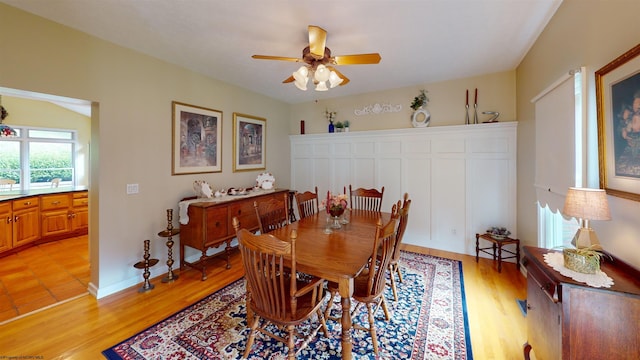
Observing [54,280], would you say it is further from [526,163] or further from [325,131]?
[526,163]

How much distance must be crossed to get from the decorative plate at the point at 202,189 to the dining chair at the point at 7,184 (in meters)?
3.81

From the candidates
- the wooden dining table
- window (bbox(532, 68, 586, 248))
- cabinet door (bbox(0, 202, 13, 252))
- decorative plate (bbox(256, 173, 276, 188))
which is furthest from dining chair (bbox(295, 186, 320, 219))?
cabinet door (bbox(0, 202, 13, 252))

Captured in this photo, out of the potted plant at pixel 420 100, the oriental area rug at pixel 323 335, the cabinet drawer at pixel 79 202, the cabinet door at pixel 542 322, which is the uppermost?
the potted plant at pixel 420 100

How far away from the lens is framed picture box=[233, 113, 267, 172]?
416 cm

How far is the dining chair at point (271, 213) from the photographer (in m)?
2.36

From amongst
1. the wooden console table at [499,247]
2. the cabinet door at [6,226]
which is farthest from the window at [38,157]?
the wooden console table at [499,247]

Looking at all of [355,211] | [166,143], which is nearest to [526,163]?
[355,211]

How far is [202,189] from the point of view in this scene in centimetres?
342

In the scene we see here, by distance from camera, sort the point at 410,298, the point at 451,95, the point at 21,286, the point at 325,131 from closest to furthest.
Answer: the point at 410,298 → the point at 21,286 → the point at 451,95 → the point at 325,131

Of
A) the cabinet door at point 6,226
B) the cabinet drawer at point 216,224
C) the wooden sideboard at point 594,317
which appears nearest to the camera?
the wooden sideboard at point 594,317

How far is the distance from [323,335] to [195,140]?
9.89 feet

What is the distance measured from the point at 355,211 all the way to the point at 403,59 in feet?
6.80

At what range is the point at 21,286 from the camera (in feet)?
9.14

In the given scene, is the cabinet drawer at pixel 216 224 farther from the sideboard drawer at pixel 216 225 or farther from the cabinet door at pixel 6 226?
the cabinet door at pixel 6 226
